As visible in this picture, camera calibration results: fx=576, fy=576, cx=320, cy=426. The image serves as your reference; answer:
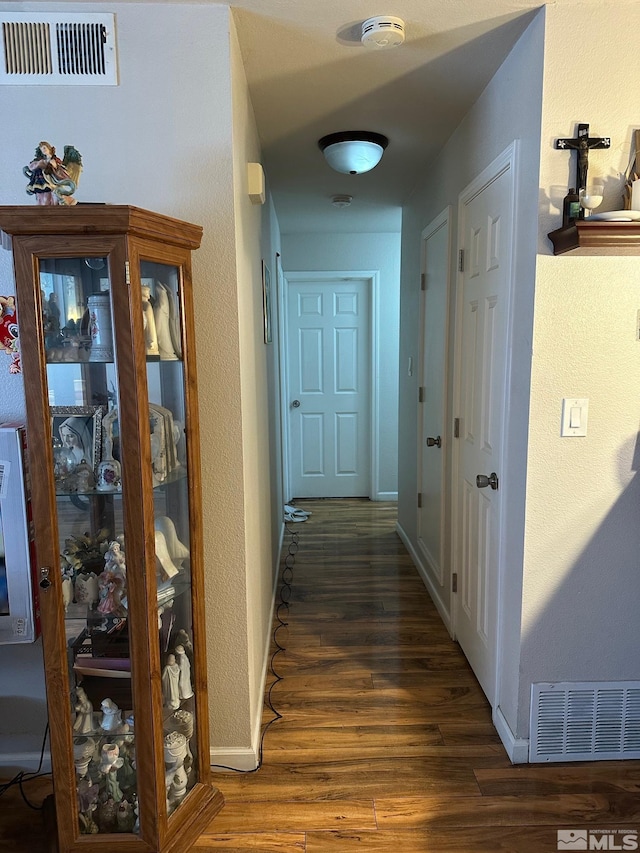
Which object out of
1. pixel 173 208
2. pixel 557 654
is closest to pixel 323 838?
pixel 557 654

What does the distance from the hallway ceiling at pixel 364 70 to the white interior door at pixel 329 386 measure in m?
1.87

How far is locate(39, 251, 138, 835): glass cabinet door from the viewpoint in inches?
57.8

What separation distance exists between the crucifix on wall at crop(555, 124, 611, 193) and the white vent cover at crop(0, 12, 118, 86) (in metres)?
1.36

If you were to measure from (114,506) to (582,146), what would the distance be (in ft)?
5.57

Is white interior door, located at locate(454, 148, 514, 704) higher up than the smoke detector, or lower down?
lower down

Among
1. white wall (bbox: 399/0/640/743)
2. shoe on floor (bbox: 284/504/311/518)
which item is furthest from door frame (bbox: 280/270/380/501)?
white wall (bbox: 399/0/640/743)

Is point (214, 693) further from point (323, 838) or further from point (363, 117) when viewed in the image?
point (363, 117)

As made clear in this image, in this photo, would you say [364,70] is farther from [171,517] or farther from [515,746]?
[515,746]

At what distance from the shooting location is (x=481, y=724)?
2229 mm

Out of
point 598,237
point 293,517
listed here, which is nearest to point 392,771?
point 598,237

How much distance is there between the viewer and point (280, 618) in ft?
10.2

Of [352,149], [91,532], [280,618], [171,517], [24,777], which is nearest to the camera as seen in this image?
[91,532]

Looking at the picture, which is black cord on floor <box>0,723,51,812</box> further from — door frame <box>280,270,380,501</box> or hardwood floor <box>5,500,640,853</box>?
door frame <box>280,270,380,501</box>

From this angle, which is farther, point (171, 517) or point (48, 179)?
point (171, 517)
